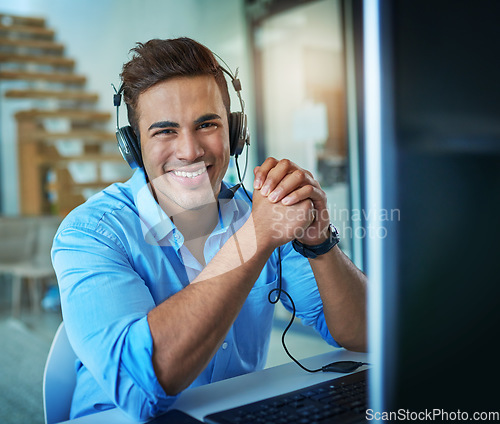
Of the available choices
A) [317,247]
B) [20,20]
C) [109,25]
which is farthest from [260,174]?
[109,25]

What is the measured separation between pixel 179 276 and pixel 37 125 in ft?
6.43

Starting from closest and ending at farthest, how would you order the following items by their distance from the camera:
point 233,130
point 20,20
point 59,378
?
1. point 59,378
2. point 233,130
3. point 20,20

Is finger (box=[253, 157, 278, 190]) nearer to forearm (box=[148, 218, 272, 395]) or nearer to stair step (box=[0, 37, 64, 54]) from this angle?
forearm (box=[148, 218, 272, 395])

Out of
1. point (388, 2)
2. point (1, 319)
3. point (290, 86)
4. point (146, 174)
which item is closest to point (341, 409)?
point (388, 2)

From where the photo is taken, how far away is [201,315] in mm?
688

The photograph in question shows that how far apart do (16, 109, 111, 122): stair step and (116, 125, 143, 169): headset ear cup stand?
69.5 inches

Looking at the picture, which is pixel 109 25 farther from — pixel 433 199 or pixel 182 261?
pixel 433 199

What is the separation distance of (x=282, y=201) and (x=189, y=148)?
0.31 meters

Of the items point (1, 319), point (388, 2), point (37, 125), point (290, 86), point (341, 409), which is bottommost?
point (1, 319)

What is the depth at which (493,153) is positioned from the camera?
31cm

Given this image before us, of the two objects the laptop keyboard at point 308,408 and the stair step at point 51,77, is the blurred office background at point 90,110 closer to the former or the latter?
the stair step at point 51,77

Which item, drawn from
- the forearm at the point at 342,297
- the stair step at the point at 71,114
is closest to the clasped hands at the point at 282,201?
the forearm at the point at 342,297

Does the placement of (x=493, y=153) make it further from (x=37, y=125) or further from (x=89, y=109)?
(x=89, y=109)

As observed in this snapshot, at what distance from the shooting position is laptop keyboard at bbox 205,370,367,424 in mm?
575
